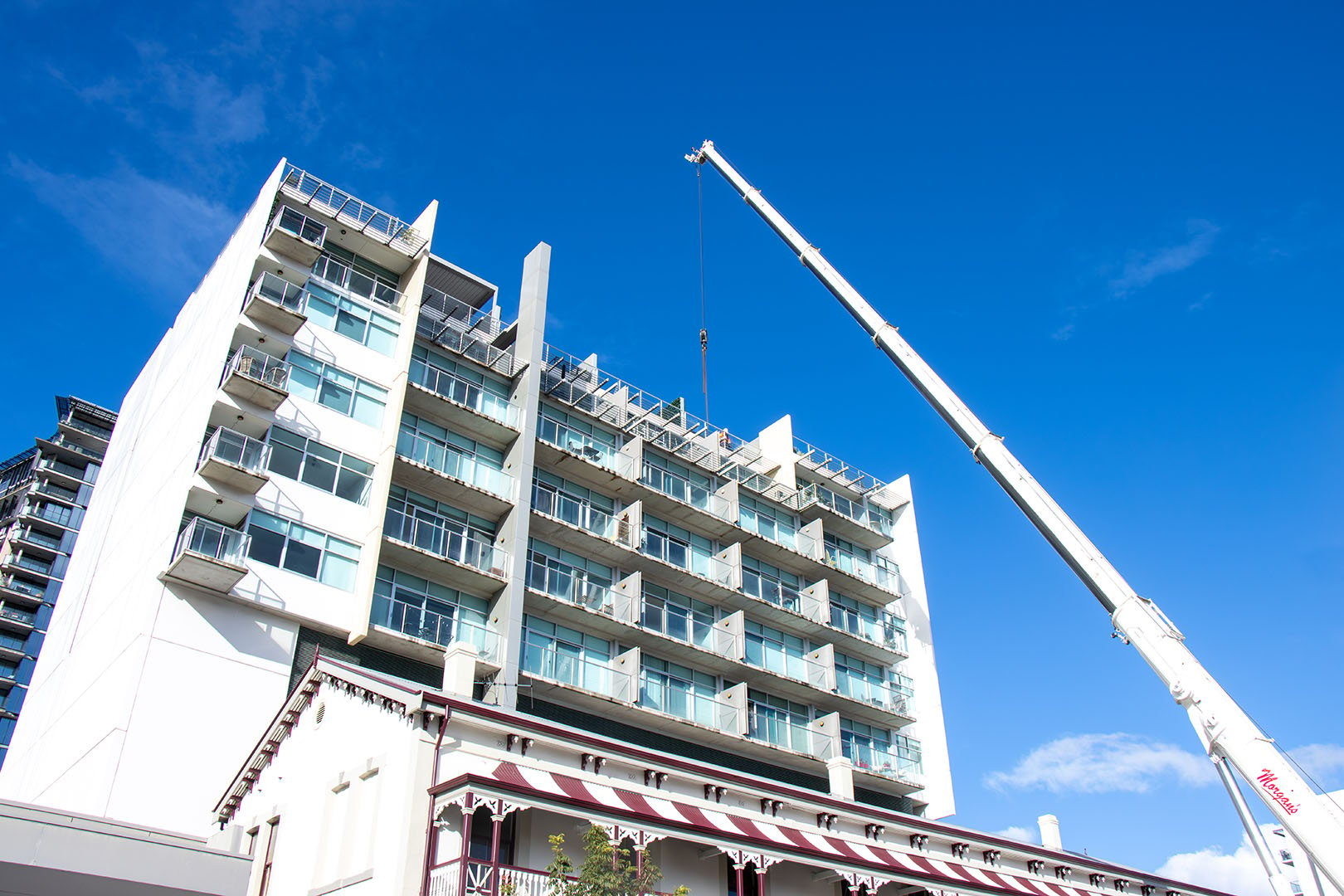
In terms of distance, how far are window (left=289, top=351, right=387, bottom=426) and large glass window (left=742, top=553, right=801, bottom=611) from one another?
18.2 metres

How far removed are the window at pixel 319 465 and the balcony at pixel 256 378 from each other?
3.68ft

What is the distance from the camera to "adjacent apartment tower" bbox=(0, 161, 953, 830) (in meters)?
32.4

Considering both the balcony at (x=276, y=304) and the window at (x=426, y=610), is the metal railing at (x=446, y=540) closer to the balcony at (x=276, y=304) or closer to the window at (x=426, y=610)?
the window at (x=426, y=610)

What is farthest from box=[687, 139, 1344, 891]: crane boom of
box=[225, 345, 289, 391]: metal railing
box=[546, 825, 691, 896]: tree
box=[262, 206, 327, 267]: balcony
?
box=[262, 206, 327, 267]: balcony

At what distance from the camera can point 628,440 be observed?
47156mm

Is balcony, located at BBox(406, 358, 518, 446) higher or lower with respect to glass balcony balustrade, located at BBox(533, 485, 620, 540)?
higher

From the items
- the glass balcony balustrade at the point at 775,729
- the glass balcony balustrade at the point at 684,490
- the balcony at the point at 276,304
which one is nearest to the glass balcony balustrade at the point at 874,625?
the glass balcony balustrade at the point at 775,729

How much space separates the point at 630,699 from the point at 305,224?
22.0m

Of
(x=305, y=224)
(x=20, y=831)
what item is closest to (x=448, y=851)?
(x=20, y=831)

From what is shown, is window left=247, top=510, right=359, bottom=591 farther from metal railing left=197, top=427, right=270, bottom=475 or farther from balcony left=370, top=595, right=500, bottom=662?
metal railing left=197, top=427, right=270, bottom=475

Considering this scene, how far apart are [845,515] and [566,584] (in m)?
18.1

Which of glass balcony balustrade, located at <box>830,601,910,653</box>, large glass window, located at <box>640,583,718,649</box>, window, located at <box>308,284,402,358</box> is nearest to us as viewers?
window, located at <box>308,284,402,358</box>

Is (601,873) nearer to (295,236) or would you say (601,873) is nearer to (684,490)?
(295,236)

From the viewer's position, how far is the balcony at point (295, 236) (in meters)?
39.5
